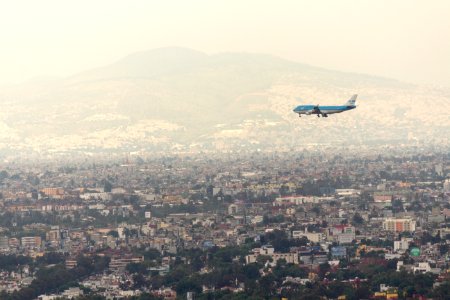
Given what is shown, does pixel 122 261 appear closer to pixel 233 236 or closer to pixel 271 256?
pixel 271 256

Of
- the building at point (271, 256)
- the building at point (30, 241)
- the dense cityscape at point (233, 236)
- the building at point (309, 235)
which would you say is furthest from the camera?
the building at point (30, 241)

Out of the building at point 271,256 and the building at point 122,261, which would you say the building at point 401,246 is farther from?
the building at point 122,261

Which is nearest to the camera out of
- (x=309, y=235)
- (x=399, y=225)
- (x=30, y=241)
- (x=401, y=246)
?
(x=401, y=246)

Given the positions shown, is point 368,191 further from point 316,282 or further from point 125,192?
point 316,282

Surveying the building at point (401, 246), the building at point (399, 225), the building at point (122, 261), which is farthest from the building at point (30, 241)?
the building at point (401, 246)

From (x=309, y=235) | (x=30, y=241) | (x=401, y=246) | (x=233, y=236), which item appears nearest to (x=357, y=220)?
(x=309, y=235)

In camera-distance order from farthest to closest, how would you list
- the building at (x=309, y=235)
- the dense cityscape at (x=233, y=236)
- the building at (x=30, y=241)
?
the building at (x=30, y=241), the building at (x=309, y=235), the dense cityscape at (x=233, y=236)

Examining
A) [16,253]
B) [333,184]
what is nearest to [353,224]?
[16,253]
